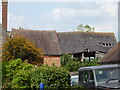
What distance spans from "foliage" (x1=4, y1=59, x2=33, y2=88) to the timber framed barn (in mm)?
17875

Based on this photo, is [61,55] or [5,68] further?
[61,55]

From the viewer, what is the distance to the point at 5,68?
17156 millimetres

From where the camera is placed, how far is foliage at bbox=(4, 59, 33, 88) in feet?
45.3

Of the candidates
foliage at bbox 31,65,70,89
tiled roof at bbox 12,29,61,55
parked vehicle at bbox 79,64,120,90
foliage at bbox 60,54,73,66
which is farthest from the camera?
tiled roof at bbox 12,29,61,55

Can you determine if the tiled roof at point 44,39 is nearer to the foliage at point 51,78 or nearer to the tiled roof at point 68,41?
the tiled roof at point 68,41

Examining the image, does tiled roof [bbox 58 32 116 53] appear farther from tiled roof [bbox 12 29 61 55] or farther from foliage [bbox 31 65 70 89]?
foliage [bbox 31 65 70 89]

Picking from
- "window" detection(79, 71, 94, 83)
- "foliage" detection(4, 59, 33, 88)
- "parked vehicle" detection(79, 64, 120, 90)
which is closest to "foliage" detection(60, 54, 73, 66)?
"foliage" detection(4, 59, 33, 88)

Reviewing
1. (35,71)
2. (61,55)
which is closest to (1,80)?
(35,71)

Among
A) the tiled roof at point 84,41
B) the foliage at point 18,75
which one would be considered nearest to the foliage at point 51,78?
the foliage at point 18,75

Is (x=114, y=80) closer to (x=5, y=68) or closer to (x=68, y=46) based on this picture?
(x=5, y=68)

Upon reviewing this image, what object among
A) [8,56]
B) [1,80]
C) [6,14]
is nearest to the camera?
[1,80]

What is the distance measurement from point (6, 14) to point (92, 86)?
28.7 m

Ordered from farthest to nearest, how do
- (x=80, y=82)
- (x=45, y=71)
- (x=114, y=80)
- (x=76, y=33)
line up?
1. (x=76, y=33)
2. (x=45, y=71)
3. (x=80, y=82)
4. (x=114, y=80)

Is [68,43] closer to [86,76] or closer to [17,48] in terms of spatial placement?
[17,48]
